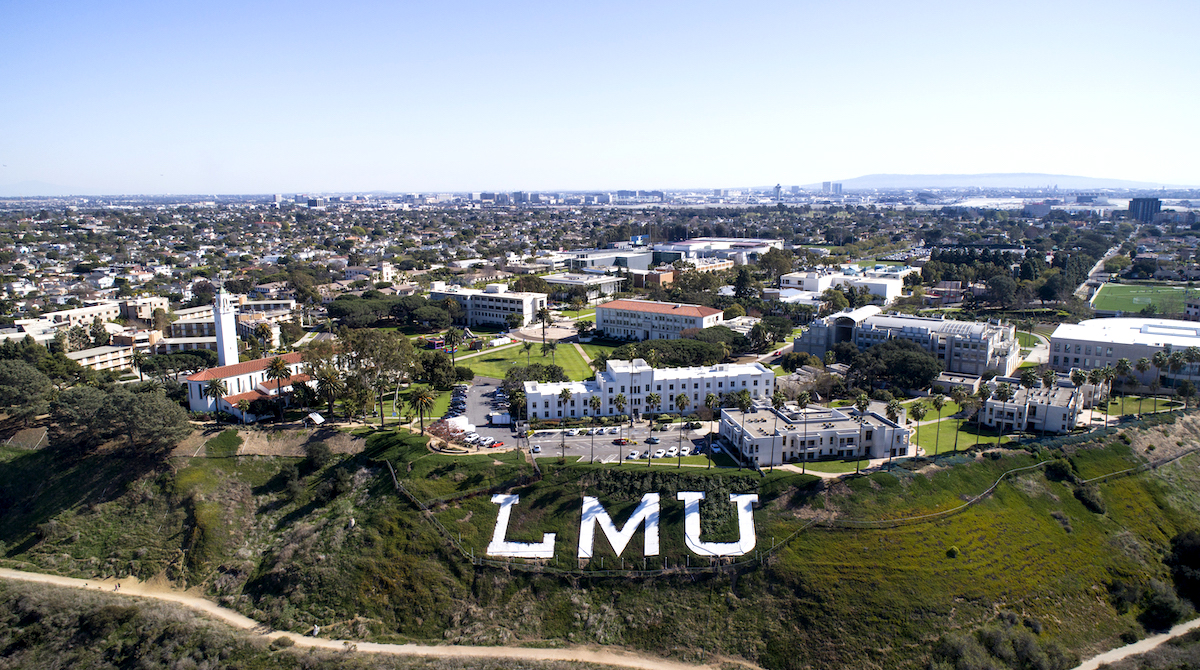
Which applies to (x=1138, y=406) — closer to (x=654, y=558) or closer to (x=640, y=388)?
(x=640, y=388)

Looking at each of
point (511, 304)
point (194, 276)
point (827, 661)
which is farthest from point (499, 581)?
point (194, 276)

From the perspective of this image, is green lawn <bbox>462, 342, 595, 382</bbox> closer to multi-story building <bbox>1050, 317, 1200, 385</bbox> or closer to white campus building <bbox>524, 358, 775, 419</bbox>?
white campus building <bbox>524, 358, 775, 419</bbox>

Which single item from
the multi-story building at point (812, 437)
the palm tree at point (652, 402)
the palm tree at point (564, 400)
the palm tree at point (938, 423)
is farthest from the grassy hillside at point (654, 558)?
the palm tree at point (652, 402)

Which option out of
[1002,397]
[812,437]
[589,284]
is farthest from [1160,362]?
[589,284]

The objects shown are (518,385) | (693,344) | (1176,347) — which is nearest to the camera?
(518,385)

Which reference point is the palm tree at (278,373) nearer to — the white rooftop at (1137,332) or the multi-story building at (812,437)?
the multi-story building at (812,437)

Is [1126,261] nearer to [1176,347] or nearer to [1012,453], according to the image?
[1176,347]
